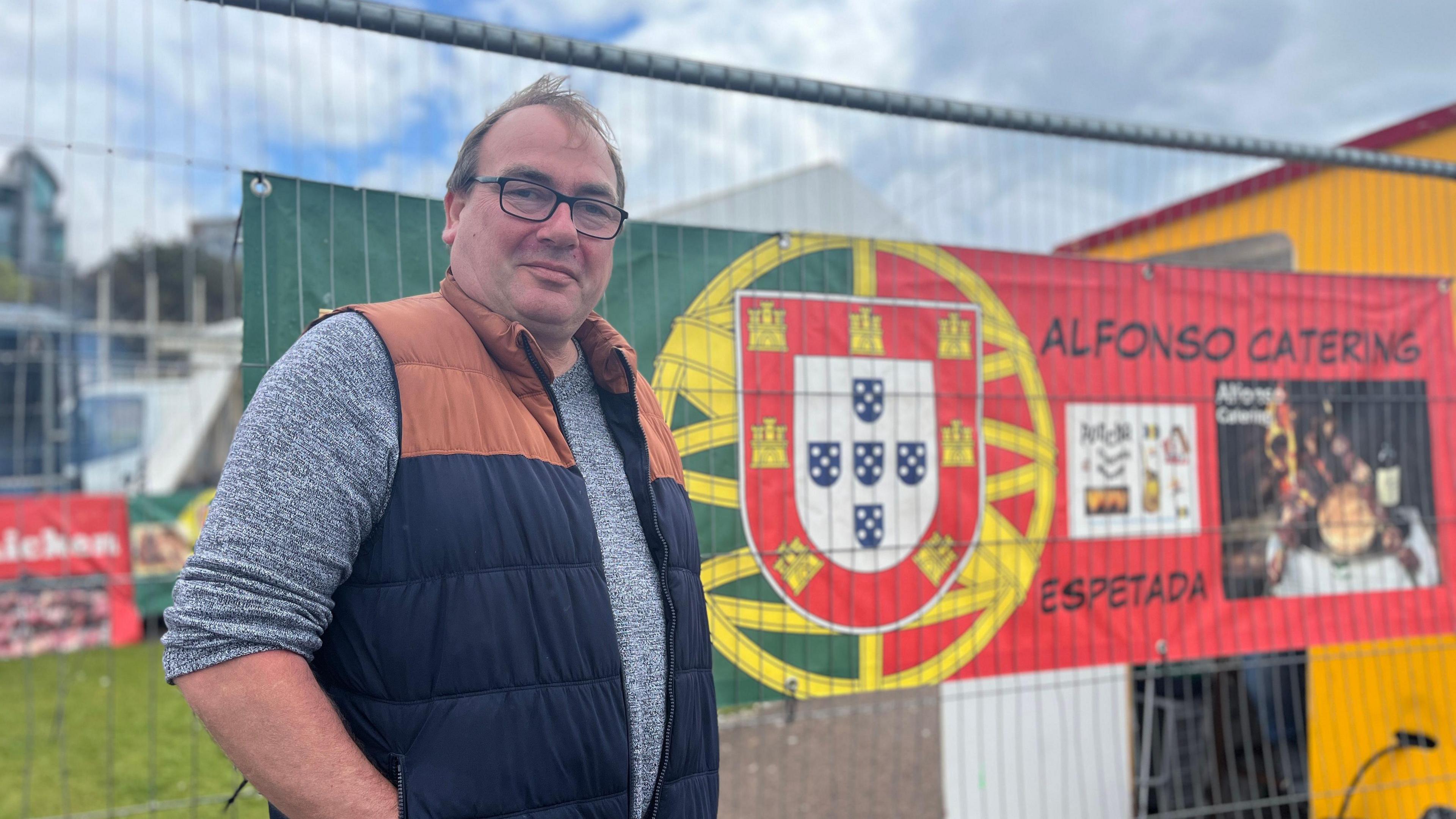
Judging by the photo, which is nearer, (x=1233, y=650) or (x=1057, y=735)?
(x=1233, y=650)

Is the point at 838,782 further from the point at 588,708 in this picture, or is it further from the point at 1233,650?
the point at 588,708

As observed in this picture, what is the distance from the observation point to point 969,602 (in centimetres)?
263

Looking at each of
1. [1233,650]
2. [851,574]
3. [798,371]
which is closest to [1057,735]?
[1233,650]

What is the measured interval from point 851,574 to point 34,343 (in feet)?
33.7

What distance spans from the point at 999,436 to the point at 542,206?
1769 mm

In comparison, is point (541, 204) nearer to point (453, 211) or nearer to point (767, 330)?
point (453, 211)

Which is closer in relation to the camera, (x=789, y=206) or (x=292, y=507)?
(x=292, y=507)

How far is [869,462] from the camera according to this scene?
254 centimetres

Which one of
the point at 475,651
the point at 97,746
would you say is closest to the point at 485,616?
the point at 475,651

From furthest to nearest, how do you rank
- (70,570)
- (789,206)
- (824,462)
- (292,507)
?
(789,206)
(70,570)
(824,462)
(292,507)

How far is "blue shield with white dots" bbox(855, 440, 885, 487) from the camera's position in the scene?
2527 mm

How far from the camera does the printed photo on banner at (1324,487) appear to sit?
303 centimetres

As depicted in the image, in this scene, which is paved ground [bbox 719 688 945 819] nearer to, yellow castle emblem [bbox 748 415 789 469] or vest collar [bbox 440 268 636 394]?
yellow castle emblem [bbox 748 415 789 469]

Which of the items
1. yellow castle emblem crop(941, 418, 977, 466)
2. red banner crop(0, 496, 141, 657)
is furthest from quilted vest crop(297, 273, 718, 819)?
red banner crop(0, 496, 141, 657)
